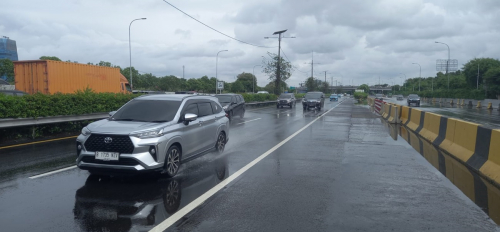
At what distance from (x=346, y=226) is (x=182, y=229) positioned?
2.13 meters

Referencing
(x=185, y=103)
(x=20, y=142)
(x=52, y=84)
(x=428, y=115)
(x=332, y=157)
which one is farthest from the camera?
(x=52, y=84)

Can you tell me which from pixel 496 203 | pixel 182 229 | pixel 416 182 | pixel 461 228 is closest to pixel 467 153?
pixel 416 182

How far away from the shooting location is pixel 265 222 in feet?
16.9

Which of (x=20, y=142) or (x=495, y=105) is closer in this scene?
(x=20, y=142)

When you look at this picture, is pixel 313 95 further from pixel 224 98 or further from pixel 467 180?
pixel 467 180

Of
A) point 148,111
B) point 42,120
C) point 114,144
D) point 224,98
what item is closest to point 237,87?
point 224,98

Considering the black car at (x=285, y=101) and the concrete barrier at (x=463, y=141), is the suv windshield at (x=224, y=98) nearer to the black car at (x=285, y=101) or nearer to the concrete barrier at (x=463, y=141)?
the concrete barrier at (x=463, y=141)

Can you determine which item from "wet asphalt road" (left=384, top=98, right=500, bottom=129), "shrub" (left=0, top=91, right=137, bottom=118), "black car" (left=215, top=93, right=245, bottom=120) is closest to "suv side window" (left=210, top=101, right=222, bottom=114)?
"shrub" (left=0, top=91, right=137, bottom=118)

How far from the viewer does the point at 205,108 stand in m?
9.78

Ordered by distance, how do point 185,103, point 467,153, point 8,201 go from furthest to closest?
1. point 467,153
2. point 185,103
3. point 8,201

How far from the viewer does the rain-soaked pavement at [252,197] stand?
202 inches

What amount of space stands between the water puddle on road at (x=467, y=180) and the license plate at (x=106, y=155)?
20.0 feet

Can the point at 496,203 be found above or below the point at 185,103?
below

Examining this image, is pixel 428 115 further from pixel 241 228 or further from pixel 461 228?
pixel 241 228
